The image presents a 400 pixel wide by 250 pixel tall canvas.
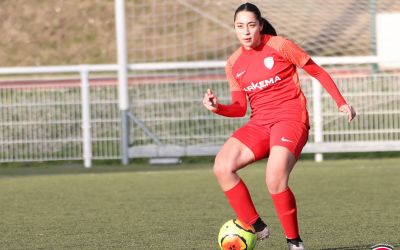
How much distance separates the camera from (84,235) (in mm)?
8781

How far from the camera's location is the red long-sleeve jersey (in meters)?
7.65

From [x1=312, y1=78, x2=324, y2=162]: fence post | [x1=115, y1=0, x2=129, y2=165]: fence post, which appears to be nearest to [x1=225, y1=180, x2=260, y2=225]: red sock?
[x1=115, y1=0, x2=129, y2=165]: fence post

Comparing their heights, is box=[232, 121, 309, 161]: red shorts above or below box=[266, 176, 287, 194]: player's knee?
above

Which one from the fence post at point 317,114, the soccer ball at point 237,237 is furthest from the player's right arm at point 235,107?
the fence post at point 317,114

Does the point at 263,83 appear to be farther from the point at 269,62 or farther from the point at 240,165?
the point at 240,165

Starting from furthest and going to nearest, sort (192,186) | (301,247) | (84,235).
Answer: (192,186)
(84,235)
(301,247)

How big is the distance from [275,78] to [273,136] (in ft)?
1.33

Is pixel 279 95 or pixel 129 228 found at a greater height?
pixel 279 95

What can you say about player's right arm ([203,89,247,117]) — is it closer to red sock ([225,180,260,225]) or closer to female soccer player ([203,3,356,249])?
female soccer player ([203,3,356,249])

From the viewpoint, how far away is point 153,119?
15.8m

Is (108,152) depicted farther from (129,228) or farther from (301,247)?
(301,247)

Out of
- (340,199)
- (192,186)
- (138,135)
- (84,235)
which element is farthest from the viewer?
(138,135)

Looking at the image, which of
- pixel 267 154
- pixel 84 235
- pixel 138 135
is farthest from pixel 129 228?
pixel 138 135

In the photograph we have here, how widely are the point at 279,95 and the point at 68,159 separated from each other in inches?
341
